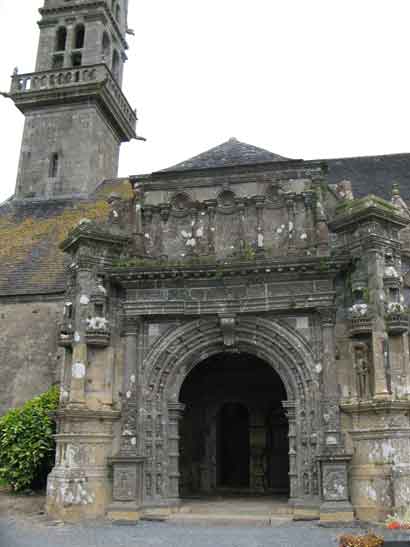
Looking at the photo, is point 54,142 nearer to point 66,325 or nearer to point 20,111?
point 20,111

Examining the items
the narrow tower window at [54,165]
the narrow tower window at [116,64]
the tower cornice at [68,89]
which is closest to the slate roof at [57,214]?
the narrow tower window at [54,165]

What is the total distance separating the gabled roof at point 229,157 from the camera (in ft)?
43.2

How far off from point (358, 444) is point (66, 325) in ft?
19.2

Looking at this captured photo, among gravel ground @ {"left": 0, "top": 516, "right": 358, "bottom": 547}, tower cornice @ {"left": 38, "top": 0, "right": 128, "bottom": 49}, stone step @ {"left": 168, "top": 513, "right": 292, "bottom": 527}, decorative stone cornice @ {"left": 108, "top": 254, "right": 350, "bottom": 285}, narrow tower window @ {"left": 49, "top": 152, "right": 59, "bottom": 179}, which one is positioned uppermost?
tower cornice @ {"left": 38, "top": 0, "right": 128, "bottom": 49}

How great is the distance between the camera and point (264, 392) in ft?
49.1

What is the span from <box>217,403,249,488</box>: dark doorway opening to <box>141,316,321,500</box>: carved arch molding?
4217mm

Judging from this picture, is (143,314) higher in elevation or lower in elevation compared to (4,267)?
lower

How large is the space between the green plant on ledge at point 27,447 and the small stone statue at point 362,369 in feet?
21.3

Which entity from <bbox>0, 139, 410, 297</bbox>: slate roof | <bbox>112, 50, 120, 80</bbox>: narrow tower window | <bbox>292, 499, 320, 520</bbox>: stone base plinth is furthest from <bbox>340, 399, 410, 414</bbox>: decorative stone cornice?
<bbox>112, 50, 120, 80</bbox>: narrow tower window

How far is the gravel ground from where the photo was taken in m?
8.55

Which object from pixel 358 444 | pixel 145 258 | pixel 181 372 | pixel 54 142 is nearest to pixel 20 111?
pixel 54 142

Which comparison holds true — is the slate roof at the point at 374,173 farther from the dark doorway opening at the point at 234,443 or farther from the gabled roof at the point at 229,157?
the dark doorway opening at the point at 234,443

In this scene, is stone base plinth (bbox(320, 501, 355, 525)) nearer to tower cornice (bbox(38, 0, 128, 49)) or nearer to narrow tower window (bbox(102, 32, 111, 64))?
narrow tower window (bbox(102, 32, 111, 64))

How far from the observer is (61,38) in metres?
24.1
